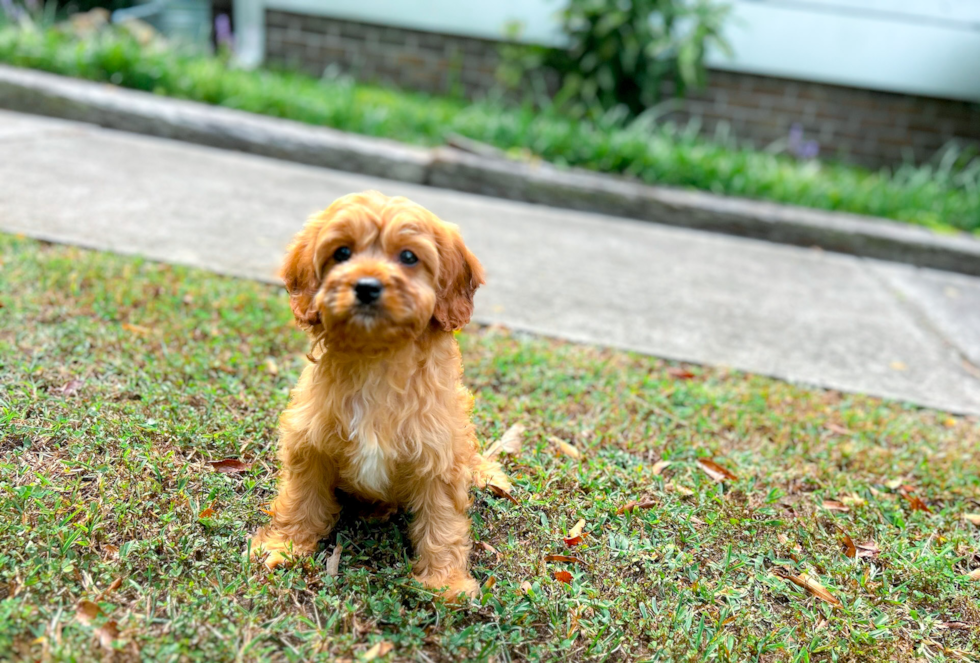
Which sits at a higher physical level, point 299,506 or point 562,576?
point 299,506

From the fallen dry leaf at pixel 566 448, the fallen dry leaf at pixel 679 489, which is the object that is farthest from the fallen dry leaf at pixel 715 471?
the fallen dry leaf at pixel 566 448

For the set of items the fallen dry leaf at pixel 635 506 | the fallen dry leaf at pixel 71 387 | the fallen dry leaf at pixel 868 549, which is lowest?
the fallen dry leaf at pixel 868 549

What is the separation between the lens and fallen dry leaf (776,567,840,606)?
260 centimetres

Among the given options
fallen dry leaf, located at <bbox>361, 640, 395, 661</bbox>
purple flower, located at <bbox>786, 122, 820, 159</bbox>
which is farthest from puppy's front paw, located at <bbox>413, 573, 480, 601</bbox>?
purple flower, located at <bbox>786, 122, 820, 159</bbox>

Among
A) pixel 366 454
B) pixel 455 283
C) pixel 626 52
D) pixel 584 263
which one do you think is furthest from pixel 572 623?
pixel 626 52

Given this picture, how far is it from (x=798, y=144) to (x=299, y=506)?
833 cm

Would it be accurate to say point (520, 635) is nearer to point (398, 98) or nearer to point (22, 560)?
point (22, 560)

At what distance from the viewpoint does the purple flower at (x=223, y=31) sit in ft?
31.2

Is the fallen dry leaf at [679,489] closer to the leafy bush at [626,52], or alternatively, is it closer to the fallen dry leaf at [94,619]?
the fallen dry leaf at [94,619]

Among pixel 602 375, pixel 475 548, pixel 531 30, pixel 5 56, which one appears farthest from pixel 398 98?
pixel 475 548

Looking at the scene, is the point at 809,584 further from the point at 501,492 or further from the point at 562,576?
the point at 501,492

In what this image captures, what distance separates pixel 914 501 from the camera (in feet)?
10.5

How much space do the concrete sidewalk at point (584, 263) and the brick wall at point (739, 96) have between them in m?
2.90

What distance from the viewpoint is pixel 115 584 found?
220cm
